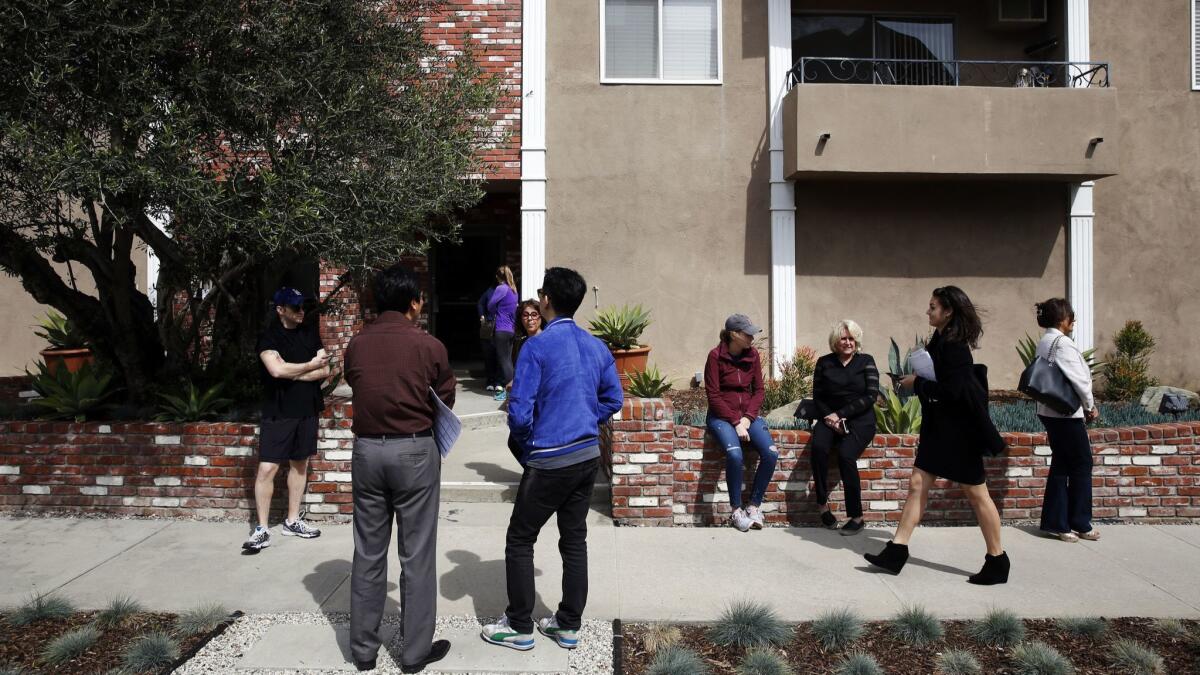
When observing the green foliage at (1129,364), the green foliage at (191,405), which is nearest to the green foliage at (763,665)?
the green foliage at (191,405)

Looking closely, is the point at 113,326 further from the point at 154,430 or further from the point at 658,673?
the point at 658,673

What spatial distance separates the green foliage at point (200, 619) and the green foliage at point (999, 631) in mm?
4068

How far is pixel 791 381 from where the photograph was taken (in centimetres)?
1018

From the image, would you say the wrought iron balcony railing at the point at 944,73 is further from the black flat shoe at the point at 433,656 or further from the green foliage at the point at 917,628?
the black flat shoe at the point at 433,656

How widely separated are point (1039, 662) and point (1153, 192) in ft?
32.1

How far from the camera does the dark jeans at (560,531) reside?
417 centimetres

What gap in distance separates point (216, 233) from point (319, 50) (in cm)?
150

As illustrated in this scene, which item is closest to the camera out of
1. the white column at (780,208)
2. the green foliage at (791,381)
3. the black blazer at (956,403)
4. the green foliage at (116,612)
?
the green foliage at (116,612)

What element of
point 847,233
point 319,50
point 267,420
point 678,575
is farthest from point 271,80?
point 847,233

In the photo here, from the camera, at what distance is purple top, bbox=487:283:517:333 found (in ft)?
33.8

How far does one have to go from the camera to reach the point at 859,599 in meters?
5.02

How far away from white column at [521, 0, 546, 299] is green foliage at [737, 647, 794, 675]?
285 inches

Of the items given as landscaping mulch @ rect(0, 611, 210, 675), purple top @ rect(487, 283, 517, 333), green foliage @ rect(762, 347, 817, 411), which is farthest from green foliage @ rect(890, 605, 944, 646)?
purple top @ rect(487, 283, 517, 333)

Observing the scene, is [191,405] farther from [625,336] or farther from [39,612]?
[625,336]
